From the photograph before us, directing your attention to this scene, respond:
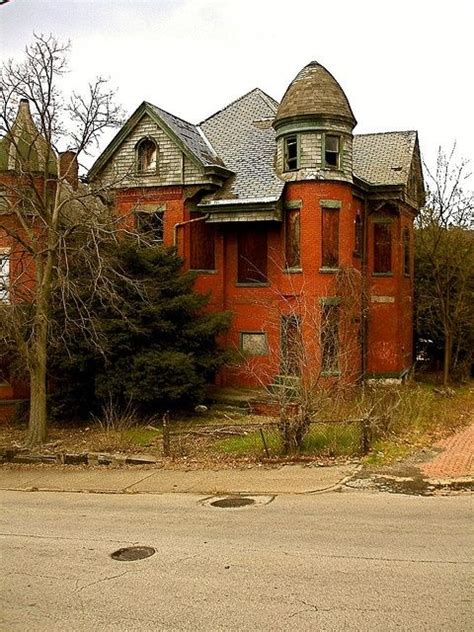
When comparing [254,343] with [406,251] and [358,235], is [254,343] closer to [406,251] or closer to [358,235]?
[358,235]

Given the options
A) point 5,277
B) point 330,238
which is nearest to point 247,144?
point 330,238

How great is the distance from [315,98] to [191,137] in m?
5.03

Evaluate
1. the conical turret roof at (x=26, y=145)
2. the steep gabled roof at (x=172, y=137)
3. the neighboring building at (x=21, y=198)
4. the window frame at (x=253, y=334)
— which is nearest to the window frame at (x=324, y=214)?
the window frame at (x=253, y=334)

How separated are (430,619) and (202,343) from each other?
1524 cm

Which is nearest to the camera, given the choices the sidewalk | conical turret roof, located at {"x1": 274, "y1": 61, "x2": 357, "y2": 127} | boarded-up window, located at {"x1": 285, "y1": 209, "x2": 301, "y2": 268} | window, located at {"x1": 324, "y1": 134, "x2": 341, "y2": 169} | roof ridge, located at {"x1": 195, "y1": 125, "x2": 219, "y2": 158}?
the sidewalk

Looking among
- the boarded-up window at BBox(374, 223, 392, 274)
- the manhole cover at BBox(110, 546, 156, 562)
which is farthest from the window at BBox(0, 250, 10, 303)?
the boarded-up window at BBox(374, 223, 392, 274)

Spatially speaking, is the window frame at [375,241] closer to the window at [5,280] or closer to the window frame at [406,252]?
the window frame at [406,252]

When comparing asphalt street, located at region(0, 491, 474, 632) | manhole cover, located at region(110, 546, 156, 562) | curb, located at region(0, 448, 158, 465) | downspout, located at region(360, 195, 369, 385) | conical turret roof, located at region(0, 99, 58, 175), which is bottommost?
curb, located at region(0, 448, 158, 465)

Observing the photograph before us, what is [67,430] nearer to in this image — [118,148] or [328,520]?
[118,148]

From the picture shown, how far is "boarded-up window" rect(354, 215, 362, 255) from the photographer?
2532 cm

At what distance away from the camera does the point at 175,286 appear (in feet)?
68.4

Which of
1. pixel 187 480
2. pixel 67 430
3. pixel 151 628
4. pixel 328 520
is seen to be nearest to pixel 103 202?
pixel 67 430

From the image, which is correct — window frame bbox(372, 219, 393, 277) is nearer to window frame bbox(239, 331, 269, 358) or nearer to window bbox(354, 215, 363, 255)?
window bbox(354, 215, 363, 255)

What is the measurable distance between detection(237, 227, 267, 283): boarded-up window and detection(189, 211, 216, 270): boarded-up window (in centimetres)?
95
